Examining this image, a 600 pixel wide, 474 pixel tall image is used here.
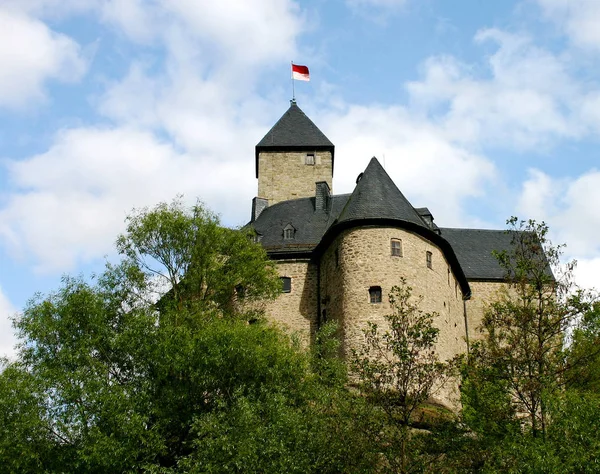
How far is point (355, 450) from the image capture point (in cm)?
1603

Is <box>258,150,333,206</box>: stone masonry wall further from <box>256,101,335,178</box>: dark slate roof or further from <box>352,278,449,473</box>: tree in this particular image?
<box>352,278,449,473</box>: tree

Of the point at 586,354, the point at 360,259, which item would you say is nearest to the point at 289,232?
the point at 360,259

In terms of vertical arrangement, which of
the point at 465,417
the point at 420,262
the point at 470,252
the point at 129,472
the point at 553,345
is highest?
the point at 470,252

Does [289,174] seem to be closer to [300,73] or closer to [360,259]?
[300,73]

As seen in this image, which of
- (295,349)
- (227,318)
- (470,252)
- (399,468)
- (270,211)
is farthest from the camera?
(470,252)

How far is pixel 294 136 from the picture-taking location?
41.2 meters

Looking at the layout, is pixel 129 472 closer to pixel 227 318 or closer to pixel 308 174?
pixel 227 318

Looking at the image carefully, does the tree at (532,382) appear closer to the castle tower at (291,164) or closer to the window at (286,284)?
the window at (286,284)

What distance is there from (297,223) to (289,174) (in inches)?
278

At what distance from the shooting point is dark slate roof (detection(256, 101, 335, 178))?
40.3 m

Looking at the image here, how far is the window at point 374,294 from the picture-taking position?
26.3m

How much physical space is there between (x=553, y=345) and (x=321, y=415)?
5.75m

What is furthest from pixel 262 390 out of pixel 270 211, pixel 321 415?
pixel 270 211

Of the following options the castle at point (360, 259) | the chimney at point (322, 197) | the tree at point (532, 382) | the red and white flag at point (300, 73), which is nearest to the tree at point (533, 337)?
the tree at point (532, 382)
